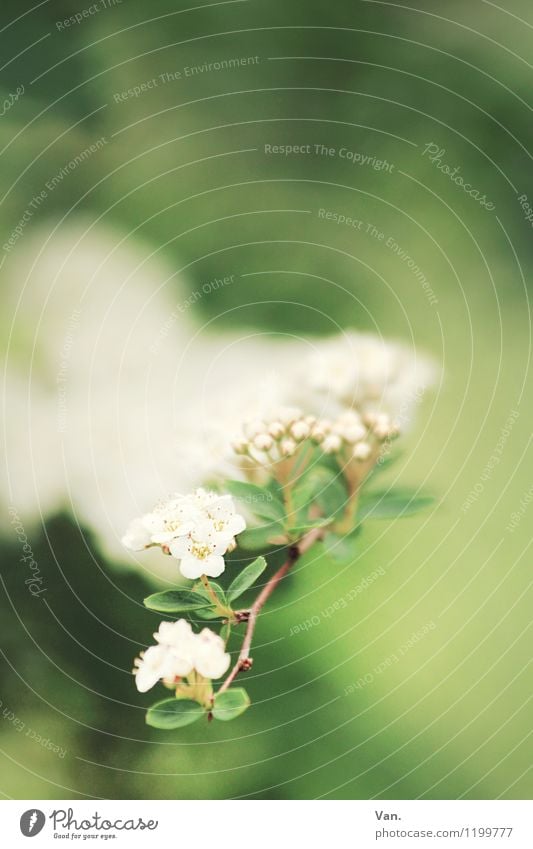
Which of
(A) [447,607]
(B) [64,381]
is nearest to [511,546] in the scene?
(A) [447,607]

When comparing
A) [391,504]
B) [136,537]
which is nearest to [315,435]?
[391,504]

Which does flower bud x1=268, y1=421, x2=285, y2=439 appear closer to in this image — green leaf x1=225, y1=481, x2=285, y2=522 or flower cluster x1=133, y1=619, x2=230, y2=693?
green leaf x1=225, y1=481, x2=285, y2=522

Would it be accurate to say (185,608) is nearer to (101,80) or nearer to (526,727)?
(526,727)

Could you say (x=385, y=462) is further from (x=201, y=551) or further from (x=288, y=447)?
(x=201, y=551)

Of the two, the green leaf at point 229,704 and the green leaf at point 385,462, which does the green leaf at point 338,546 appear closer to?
the green leaf at point 385,462
